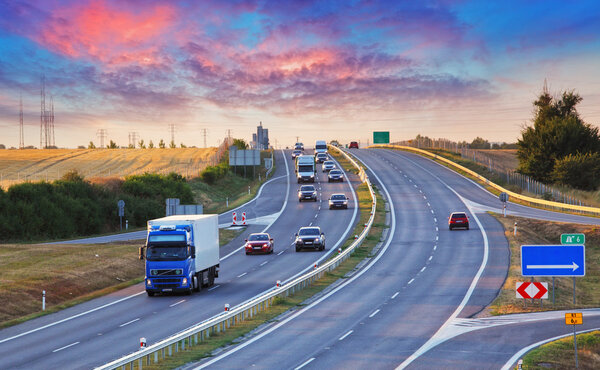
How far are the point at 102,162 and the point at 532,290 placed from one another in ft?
369

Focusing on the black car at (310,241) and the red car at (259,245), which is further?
the black car at (310,241)

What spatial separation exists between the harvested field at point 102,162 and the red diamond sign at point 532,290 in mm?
78023

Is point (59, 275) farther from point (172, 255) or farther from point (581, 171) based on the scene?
point (581, 171)

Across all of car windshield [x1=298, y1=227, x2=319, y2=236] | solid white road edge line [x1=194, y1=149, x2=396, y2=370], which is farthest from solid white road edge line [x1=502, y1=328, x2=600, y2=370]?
car windshield [x1=298, y1=227, x2=319, y2=236]

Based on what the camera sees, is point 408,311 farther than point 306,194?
No

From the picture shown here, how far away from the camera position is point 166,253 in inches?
1304

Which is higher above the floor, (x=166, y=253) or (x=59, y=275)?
(x=166, y=253)

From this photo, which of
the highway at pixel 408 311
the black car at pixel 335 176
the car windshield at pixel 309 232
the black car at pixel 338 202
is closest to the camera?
the highway at pixel 408 311

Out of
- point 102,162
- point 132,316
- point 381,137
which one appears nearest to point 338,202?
point 132,316

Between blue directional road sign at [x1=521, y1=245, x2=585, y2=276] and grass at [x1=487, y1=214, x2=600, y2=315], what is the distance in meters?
2.51

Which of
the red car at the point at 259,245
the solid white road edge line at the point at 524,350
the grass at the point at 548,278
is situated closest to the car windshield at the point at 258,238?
the red car at the point at 259,245

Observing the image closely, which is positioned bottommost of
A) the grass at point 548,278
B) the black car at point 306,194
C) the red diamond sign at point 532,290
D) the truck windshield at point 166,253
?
the grass at point 548,278

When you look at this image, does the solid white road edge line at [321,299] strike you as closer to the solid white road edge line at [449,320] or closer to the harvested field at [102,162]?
the solid white road edge line at [449,320]

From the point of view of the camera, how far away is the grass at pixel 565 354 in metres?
20.2
